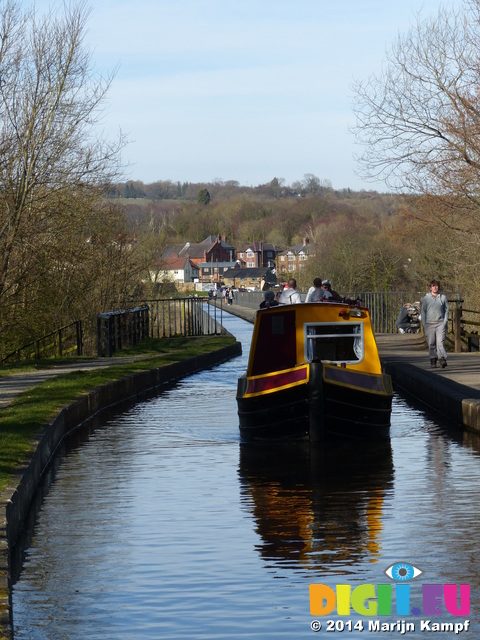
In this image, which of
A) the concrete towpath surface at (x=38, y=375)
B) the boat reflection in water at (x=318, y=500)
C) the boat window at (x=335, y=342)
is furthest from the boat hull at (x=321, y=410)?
the concrete towpath surface at (x=38, y=375)

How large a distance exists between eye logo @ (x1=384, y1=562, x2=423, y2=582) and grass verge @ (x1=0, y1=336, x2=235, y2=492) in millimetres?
3734

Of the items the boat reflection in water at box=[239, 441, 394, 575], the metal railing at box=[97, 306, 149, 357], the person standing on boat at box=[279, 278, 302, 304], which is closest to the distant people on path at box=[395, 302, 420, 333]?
the metal railing at box=[97, 306, 149, 357]

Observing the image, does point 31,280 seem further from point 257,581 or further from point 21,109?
point 257,581

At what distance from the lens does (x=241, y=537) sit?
35.0 ft

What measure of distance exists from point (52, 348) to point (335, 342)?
17680mm

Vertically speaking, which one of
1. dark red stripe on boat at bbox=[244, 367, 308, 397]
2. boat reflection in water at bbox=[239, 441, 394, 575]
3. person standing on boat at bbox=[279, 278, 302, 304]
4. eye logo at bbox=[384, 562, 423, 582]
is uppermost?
person standing on boat at bbox=[279, 278, 302, 304]

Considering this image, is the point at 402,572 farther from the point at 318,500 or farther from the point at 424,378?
the point at 424,378

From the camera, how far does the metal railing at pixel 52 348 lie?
3278 centimetres

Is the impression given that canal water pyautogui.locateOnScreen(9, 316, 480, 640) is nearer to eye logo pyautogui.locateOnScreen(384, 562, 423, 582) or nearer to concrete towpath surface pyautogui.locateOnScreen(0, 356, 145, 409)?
eye logo pyautogui.locateOnScreen(384, 562, 423, 582)

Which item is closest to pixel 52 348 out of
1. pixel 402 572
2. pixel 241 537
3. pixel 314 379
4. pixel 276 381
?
pixel 276 381

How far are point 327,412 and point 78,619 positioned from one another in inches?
372

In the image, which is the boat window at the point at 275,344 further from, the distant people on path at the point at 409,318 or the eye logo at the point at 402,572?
the distant people on path at the point at 409,318

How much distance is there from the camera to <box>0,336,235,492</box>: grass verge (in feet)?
43.3

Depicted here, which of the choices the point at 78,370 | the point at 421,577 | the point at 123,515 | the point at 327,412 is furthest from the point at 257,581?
the point at 78,370
